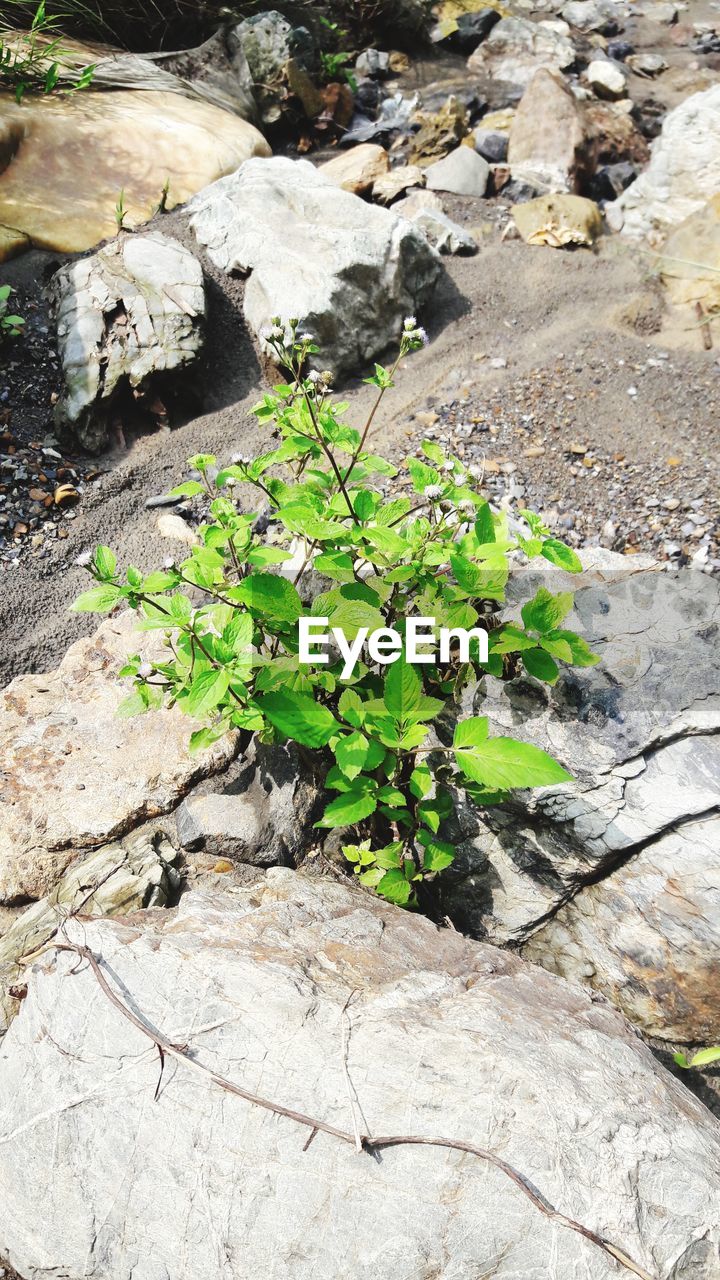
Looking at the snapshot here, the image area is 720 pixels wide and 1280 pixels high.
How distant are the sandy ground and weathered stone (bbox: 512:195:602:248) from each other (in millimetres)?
128

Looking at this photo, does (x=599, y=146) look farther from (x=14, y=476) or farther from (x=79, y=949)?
(x=79, y=949)

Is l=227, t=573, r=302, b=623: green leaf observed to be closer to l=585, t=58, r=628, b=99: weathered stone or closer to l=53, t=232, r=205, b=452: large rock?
l=53, t=232, r=205, b=452: large rock

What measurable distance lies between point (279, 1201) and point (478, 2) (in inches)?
456

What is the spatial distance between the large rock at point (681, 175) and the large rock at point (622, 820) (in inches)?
199

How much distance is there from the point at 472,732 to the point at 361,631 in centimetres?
40

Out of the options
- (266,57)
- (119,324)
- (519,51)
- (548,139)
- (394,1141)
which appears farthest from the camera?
(519,51)

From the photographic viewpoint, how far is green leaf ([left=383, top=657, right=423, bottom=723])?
1.93 m

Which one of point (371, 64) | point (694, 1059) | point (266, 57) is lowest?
point (694, 1059)

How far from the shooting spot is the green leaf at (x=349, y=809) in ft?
6.40

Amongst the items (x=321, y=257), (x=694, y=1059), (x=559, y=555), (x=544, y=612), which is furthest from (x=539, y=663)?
(x=321, y=257)

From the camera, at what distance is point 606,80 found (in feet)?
27.0

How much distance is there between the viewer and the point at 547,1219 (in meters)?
1.47

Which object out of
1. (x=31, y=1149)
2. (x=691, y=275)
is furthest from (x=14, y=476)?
(x=691, y=275)

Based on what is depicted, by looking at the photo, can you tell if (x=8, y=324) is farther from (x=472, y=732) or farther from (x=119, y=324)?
(x=472, y=732)
